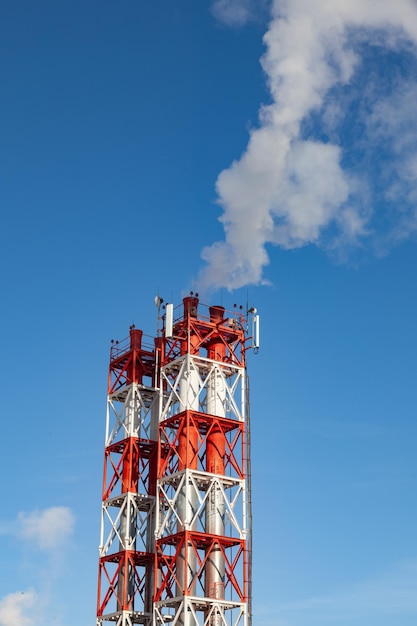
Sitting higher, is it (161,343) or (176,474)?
(161,343)

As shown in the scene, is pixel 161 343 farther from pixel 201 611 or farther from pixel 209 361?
pixel 201 611

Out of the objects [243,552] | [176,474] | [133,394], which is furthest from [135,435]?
[243,552]

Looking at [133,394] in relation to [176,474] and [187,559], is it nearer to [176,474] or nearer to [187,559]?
[176,474]

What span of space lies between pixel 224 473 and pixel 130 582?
14.3m

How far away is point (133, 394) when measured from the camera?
103 m

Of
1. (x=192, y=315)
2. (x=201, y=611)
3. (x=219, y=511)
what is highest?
(x=192, y=315)

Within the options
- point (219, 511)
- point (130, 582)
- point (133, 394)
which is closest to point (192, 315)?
point (133, 394)

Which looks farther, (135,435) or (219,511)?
(135,435)

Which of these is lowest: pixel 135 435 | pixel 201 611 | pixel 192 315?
pixel 201 611

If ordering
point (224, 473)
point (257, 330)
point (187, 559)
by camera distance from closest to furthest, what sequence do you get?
point (187, 559) → point (224, 473) → point (257, 330)

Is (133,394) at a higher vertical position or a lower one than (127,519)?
higher

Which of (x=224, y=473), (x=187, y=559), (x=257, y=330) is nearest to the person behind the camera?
(x=187, y=559)

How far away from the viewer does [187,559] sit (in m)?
86.6

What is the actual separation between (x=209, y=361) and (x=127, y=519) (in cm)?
1706
